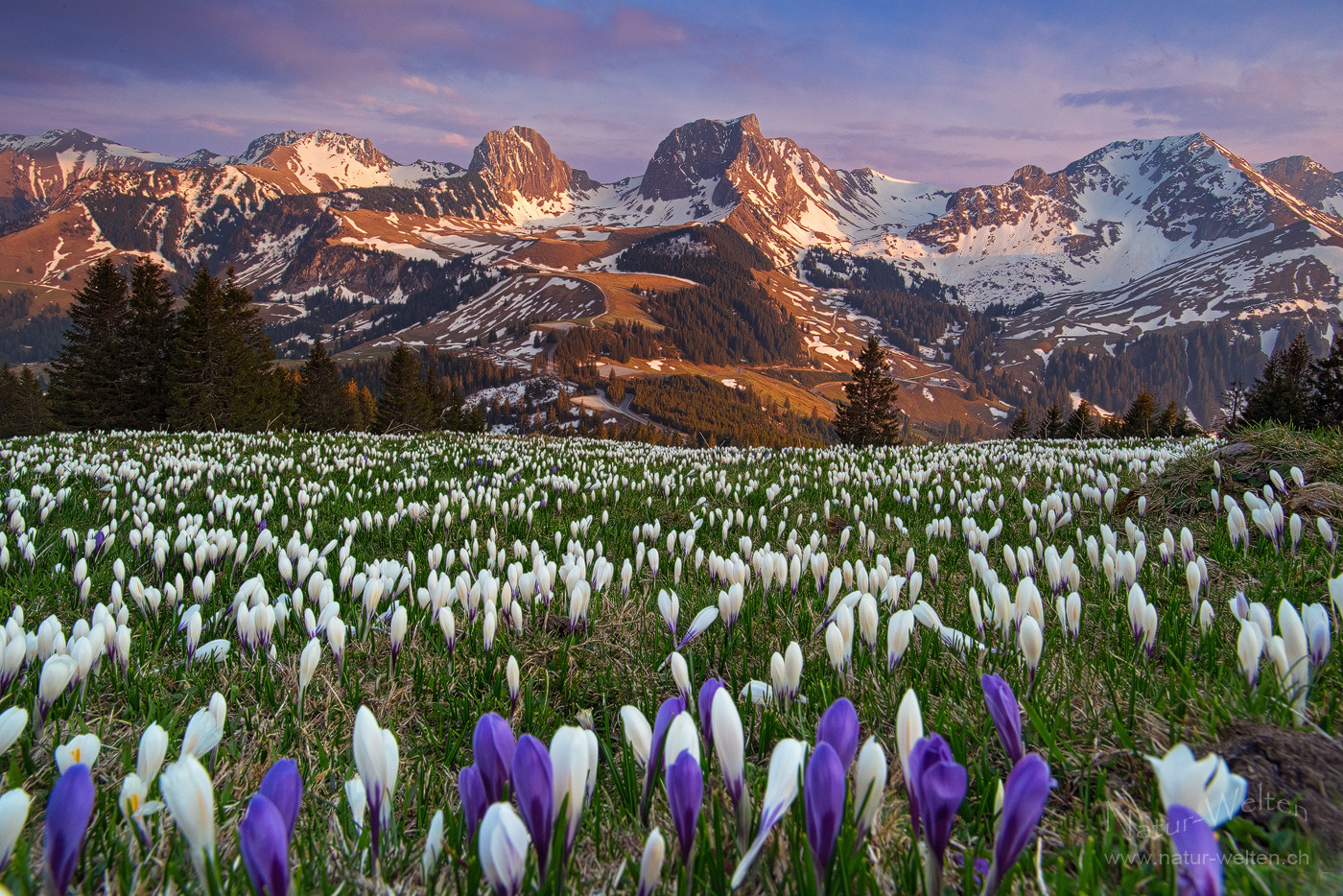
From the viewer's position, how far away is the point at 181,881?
144cm

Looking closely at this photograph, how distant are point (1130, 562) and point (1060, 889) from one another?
8.50 feet

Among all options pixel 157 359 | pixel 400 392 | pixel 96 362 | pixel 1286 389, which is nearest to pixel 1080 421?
pixel 1286 389

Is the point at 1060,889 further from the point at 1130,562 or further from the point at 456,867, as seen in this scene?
the point at 1130,562

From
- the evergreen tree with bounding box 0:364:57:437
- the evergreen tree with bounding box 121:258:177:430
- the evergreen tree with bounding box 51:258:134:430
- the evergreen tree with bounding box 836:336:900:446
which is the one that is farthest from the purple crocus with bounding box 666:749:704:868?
the evergreen tree with bounding box 0:364:57:437

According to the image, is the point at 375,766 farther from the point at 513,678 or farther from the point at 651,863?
the point at 513,678

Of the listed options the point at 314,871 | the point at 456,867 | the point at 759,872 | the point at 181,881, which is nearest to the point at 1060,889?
the point at 759,872

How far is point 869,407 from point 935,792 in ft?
259

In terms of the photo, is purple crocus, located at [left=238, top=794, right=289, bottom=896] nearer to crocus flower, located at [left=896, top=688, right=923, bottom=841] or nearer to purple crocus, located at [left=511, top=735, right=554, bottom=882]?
purple crocus, located at [left=511, top=735, right=554, bottom=882]

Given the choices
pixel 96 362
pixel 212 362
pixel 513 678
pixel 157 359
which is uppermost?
pixel 513 678

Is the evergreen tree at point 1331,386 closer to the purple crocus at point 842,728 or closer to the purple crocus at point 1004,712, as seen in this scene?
the purple crocus at point 1004,712

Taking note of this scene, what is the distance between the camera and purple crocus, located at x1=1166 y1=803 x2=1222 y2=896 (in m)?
0.92

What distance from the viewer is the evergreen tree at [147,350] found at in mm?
55812

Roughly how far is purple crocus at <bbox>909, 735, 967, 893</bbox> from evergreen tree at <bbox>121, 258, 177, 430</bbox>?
69.4 m

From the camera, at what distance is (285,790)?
1249 millimetres
